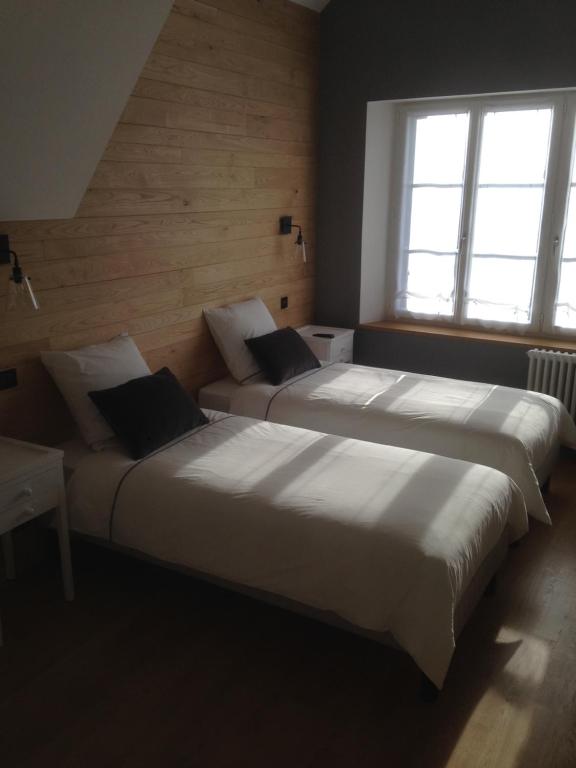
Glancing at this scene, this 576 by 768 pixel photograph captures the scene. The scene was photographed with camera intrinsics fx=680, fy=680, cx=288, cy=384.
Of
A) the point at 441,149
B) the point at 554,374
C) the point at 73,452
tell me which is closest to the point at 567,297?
the point at 554,374

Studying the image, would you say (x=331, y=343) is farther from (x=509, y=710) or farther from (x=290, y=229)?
(x=509, y=710)

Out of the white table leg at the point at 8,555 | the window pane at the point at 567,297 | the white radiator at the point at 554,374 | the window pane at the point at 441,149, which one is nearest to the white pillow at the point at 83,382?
the white table leg at the point at 8,555

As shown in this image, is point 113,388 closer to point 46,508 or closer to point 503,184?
point 46,508

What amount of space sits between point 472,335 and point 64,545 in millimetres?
2978

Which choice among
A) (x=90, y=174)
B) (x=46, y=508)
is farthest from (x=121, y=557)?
(x=90, y=174)

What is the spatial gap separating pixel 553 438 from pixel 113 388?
7.07 ft

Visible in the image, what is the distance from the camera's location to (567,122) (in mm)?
4090

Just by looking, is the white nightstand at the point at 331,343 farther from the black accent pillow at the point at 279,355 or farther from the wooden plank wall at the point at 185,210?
the black accent pillow at the point at 279,355

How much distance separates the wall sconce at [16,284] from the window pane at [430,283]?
9.40ft

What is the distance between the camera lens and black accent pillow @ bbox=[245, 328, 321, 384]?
380cm

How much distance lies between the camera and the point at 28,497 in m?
2.36

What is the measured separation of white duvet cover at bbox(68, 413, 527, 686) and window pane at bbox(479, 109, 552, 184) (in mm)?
2355

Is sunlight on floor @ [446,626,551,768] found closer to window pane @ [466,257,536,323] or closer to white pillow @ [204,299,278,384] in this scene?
white pillow @ [204,299,278,384]

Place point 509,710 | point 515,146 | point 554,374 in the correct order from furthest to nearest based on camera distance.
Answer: point 515,146
point 554,374
point 509,710
